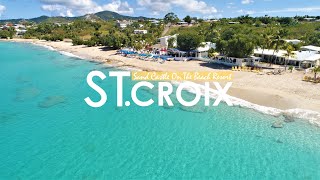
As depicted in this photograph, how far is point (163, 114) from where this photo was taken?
38.8m

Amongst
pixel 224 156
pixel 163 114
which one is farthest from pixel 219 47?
pixel 224 156

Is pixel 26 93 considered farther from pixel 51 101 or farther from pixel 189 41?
pixel 189 41

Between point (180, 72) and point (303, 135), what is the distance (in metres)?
31.1

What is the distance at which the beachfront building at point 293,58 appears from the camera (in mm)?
57344

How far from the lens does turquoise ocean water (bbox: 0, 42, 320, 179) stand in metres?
25.6

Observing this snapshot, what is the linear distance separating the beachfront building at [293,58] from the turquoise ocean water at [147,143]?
26.0 meters

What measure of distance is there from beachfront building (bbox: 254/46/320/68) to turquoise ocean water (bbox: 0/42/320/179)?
85.3 ft

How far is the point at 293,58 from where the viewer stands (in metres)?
58.4

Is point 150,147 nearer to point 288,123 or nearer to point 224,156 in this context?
point 224,156

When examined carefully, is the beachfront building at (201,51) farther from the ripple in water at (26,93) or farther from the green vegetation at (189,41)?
the ripple in water at (26,93)

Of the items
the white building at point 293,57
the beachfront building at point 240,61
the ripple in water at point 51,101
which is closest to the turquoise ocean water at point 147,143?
the ripple in water at point 51,101

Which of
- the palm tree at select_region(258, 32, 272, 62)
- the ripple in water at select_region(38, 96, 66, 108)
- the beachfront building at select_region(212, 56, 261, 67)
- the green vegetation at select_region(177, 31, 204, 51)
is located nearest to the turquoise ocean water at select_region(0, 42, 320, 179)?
the ripple in water at select_region(38, 96, 66, 108)

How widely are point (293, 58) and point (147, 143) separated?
40744 mm

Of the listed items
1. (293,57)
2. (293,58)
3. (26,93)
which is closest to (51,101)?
(26,93)
